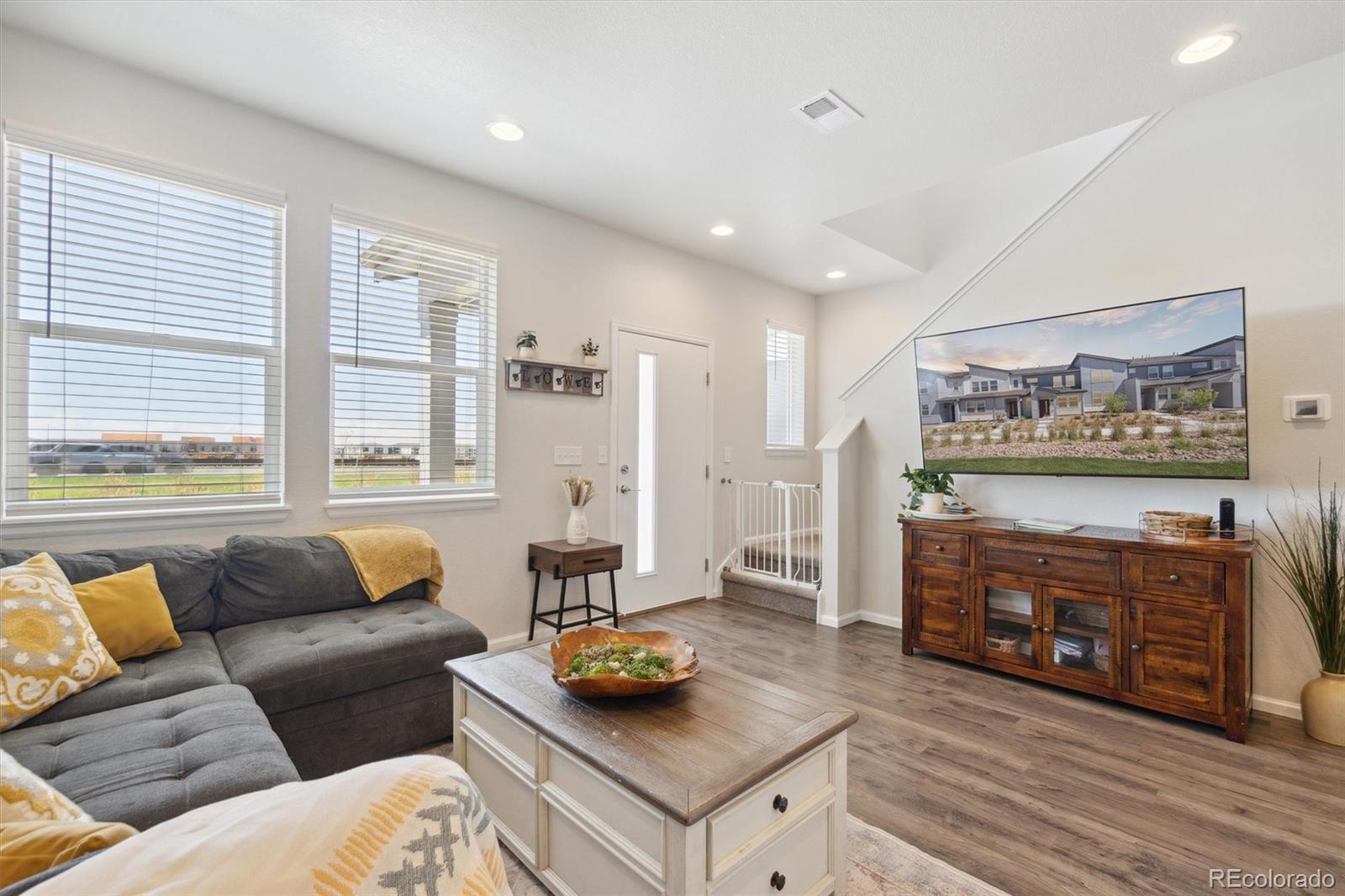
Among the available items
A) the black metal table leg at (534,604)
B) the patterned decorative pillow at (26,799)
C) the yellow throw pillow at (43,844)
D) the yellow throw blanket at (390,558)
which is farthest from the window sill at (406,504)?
the yellow throw pillow at (43,844)

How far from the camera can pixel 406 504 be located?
3.38m

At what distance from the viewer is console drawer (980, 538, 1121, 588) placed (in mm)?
3004

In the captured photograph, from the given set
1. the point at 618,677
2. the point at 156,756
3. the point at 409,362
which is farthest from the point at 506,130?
the point at 156,756

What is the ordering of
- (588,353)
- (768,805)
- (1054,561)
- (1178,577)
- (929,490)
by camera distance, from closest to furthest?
(768,805), (1178,577), (1054,561), (929,490), (588,353)

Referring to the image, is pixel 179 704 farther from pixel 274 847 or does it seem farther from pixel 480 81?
pixel 480 81

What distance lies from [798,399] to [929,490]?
8.04 feet

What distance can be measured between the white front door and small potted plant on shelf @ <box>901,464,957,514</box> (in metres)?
1.74

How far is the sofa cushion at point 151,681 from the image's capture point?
176cm

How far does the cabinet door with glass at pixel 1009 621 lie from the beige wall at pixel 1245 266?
62 centimetres

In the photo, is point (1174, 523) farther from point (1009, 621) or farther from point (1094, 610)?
point (1009, 621)

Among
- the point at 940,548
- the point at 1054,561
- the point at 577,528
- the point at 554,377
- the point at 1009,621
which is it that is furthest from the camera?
the point at 554,377
